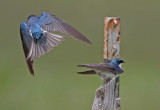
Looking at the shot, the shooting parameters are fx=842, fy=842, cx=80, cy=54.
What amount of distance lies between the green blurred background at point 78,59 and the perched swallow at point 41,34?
7.17ft

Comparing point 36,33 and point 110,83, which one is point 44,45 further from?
point 110,83

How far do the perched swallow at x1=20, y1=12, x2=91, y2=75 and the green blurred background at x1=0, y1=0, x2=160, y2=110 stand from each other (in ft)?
7.17

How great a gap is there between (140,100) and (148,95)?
0.25 metres

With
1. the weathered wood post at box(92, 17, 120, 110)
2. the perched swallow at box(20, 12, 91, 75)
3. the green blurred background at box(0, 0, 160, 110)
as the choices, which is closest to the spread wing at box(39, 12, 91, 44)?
the perched swallow at box(20, 12, 91, 75)

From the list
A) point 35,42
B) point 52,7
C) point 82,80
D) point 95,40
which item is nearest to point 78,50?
point 95,40

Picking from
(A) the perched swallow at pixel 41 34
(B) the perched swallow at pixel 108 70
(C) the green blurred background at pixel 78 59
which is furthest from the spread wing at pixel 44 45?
(C) the green blurred background at pixel 78 59

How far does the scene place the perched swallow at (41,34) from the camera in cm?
538

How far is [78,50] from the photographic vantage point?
10.3m

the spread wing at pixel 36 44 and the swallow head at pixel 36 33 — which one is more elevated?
the swallow head at pixel 36 33

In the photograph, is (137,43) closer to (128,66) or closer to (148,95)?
(128,66)

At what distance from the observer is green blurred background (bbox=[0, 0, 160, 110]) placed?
8469 millimetres

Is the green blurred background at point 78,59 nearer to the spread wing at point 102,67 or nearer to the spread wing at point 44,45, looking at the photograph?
the spread wing at point 44,45

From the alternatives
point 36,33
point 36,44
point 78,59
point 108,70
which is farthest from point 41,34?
point 78,59

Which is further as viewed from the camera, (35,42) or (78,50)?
(78,50)
